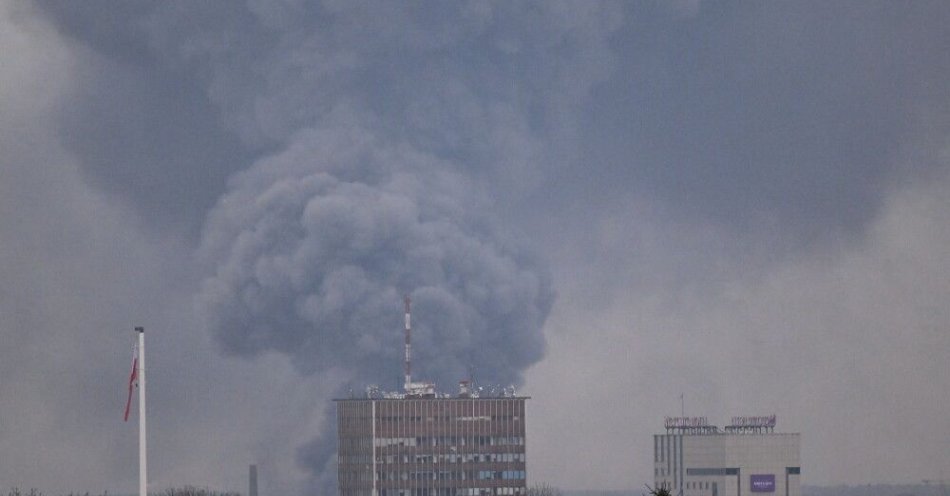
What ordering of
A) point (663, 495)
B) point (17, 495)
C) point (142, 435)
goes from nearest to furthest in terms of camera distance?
1. point (663, 495)
2. point (142, 435)
3. point (17, 495)

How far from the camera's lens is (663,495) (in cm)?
10006

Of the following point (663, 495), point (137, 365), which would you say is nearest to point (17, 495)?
point (137, 365)

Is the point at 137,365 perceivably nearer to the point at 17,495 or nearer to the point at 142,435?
the point at 142,435

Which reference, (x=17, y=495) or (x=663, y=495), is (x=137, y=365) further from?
(x=17, y=495)

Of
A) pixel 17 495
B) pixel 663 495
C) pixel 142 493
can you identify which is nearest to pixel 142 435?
pixel 142 493

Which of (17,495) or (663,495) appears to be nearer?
(663,495)

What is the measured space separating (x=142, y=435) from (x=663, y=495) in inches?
1042

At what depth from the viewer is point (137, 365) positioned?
113125 mm

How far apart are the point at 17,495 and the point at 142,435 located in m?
90.9

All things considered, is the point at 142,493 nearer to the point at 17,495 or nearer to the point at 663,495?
the point at 663,495

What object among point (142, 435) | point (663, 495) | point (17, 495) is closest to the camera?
point (663, 495)

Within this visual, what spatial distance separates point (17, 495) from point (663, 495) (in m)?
107

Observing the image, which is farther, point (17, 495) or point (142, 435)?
point (17, 495)

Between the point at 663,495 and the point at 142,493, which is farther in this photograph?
the point at 142,493
